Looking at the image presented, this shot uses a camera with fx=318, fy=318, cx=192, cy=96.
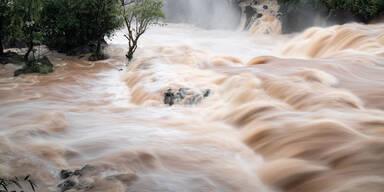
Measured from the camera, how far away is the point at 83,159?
134 inches

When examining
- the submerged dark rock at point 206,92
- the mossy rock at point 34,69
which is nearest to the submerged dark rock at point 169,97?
the submerged dark rock at point 206,92

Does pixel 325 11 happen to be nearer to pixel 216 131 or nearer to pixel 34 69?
pixel 34 69

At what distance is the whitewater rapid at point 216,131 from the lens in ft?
9.52

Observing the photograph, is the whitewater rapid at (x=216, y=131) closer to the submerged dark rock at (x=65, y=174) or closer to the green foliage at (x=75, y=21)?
the submerged dark rock at (x=65, y=174)

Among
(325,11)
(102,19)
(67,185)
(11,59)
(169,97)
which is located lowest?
(67,185)

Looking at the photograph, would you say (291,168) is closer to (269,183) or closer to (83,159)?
(269,183)

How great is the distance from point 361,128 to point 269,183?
57.0 inches

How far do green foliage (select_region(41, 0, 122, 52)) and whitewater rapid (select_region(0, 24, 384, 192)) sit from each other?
18.1 ft

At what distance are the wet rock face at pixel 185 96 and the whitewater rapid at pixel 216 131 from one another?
13 centimetres

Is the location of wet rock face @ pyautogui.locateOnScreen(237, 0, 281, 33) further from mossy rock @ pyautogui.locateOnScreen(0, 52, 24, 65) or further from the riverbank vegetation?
mossy rock @ pyautogui.locateOnScreen(0, 52, 24, 65)

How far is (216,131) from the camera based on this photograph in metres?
4.45

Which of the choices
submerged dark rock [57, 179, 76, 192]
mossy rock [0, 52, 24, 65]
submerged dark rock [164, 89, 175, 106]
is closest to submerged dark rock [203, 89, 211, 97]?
submerged dark rock [164, 89, 175, 106]

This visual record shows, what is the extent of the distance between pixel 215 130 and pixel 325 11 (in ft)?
49.8

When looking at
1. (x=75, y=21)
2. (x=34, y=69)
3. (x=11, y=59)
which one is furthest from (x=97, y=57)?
(x=34, y=69)
